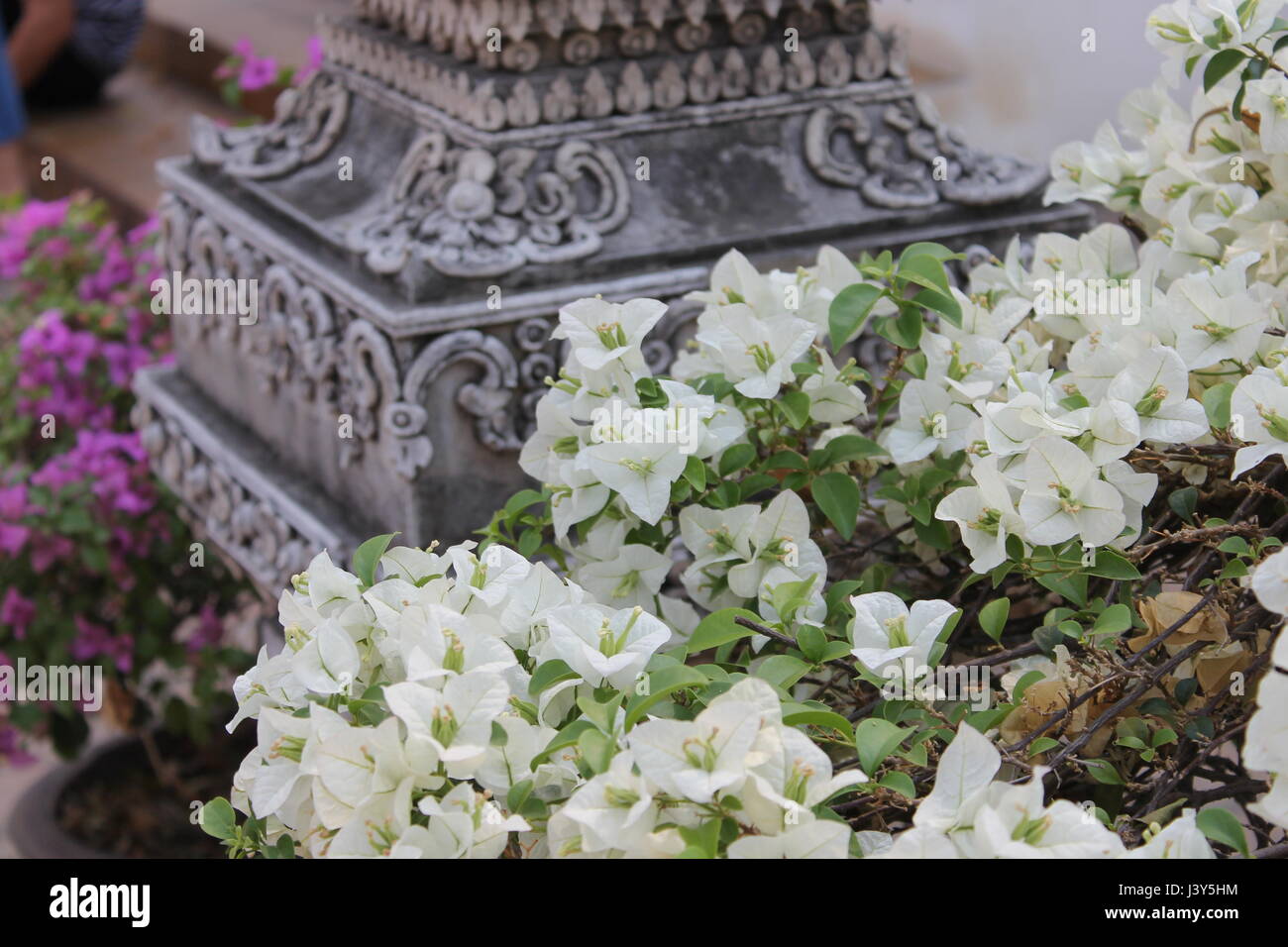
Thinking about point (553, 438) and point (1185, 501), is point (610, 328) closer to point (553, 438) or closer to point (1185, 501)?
point (553, 438)

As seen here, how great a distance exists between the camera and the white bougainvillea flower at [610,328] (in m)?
1.02

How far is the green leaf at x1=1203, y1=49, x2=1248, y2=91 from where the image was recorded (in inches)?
44.8

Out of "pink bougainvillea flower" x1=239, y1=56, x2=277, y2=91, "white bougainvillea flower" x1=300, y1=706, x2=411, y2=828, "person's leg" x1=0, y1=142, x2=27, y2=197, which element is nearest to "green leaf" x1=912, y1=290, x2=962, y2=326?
"white bougainvillea flower" x1=300, y1=706, x2=411, y2=828

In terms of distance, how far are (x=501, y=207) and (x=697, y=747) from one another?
950 mm

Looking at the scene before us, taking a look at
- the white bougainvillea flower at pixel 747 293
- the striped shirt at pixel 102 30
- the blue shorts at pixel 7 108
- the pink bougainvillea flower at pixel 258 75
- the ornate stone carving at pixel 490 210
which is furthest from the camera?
the striped shirt at pixel 102 30

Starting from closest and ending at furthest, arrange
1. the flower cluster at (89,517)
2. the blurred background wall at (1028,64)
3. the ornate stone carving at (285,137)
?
the ornate stone carving at (285,137)
the flower cluster at (89,517)
the blurred background wall at (1028,64)

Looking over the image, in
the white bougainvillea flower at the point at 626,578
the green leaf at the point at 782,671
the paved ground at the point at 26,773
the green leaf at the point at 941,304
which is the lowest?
the paved ground at the point at 26,773

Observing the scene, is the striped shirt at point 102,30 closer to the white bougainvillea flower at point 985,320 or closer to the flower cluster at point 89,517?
the flower cluster at point 89,517

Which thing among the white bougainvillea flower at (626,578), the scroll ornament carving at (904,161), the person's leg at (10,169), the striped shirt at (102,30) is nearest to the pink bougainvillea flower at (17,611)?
the scroll ornament carving at (904,161)

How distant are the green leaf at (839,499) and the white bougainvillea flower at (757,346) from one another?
0.25 ft

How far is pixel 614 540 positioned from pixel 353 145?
947mm

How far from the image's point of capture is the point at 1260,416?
876 millimetres

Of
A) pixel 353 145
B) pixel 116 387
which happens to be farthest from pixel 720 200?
pixel 116 387

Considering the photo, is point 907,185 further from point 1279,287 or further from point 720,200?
point 1279,287
